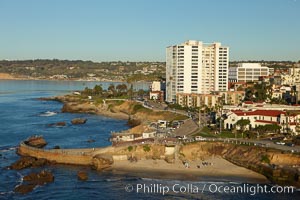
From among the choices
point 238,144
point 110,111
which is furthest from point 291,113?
point 110,111

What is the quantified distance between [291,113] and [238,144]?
1208 cm

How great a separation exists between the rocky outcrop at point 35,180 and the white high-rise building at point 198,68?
54.5 metres

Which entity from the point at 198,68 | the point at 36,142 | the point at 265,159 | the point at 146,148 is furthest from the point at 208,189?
the point at 198,68

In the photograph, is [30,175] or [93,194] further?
[30,175]

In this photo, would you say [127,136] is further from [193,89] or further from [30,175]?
[193,89]

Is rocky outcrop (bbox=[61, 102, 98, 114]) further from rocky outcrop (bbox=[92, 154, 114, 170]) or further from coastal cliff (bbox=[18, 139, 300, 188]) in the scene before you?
rocky outcrop (bbox=[92, 154, 114, 170])

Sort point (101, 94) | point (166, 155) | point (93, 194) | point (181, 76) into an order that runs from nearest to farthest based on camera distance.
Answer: point (93, 194), point (166, 155), point (181, 76), point (101, 94)

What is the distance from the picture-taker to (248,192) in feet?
115

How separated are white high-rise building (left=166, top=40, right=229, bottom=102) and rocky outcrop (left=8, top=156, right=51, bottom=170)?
49673 millimetres

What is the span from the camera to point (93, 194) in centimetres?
3475

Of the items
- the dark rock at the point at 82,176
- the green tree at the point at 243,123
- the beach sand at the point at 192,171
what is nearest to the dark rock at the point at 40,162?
the dark rock at the point at 82,176

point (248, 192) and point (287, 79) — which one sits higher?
point (287, 79)

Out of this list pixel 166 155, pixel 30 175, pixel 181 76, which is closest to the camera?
pixel 30 175

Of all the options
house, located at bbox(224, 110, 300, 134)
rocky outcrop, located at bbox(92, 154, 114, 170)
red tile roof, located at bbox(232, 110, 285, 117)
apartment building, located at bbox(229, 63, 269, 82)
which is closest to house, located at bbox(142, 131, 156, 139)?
rocky outcrop, located at bbox(92, 154, 114, 170)
